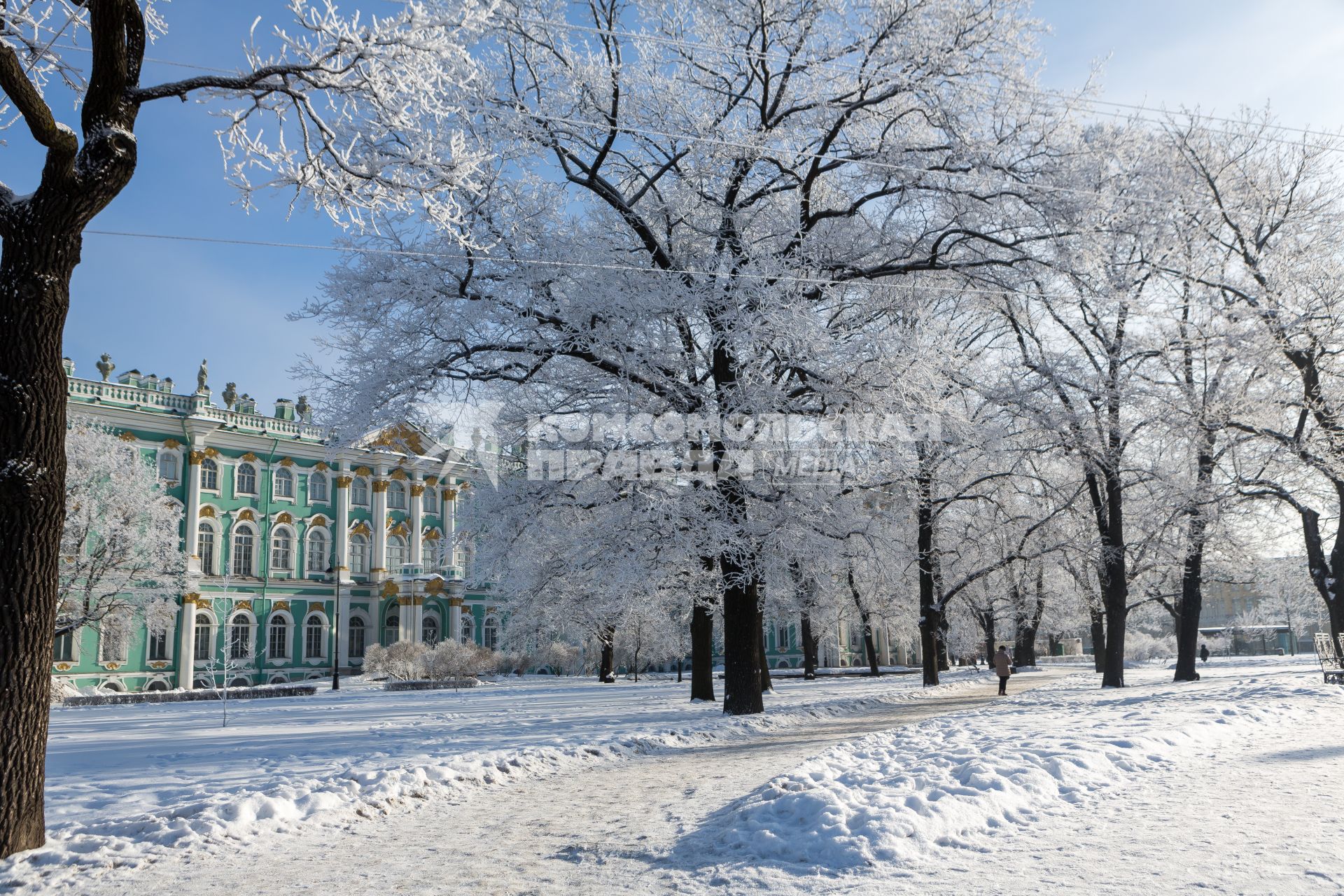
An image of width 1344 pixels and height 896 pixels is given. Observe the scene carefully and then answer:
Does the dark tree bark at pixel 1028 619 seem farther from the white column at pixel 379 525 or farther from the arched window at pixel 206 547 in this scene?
the arched window at pixel 206 547

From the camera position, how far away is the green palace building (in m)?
43.8

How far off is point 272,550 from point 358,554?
4.89 metres

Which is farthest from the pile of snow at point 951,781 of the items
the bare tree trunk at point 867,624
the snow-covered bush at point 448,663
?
the snow-covered bush at point 448,663

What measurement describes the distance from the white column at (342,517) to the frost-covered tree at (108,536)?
1816 cm

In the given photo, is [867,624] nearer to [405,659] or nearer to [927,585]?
[927,585]

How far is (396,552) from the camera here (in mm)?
55125

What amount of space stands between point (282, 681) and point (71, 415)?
15988 millimetres

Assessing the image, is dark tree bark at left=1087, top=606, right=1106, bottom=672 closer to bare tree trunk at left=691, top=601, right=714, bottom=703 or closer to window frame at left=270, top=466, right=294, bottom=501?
bare tree trunk at left=691, top=601, right=714, bottom=703

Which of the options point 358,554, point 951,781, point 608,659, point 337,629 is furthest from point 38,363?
point 358,554

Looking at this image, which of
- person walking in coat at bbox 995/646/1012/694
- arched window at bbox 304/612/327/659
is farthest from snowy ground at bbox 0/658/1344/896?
arched window at bbox 304/612/327/659

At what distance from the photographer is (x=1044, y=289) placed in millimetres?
16984

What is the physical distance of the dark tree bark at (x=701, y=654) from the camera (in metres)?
21.2

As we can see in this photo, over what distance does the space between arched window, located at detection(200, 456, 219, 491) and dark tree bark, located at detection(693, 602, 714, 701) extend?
3495 centimetres

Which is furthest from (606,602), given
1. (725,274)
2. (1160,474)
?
(1160,474)
